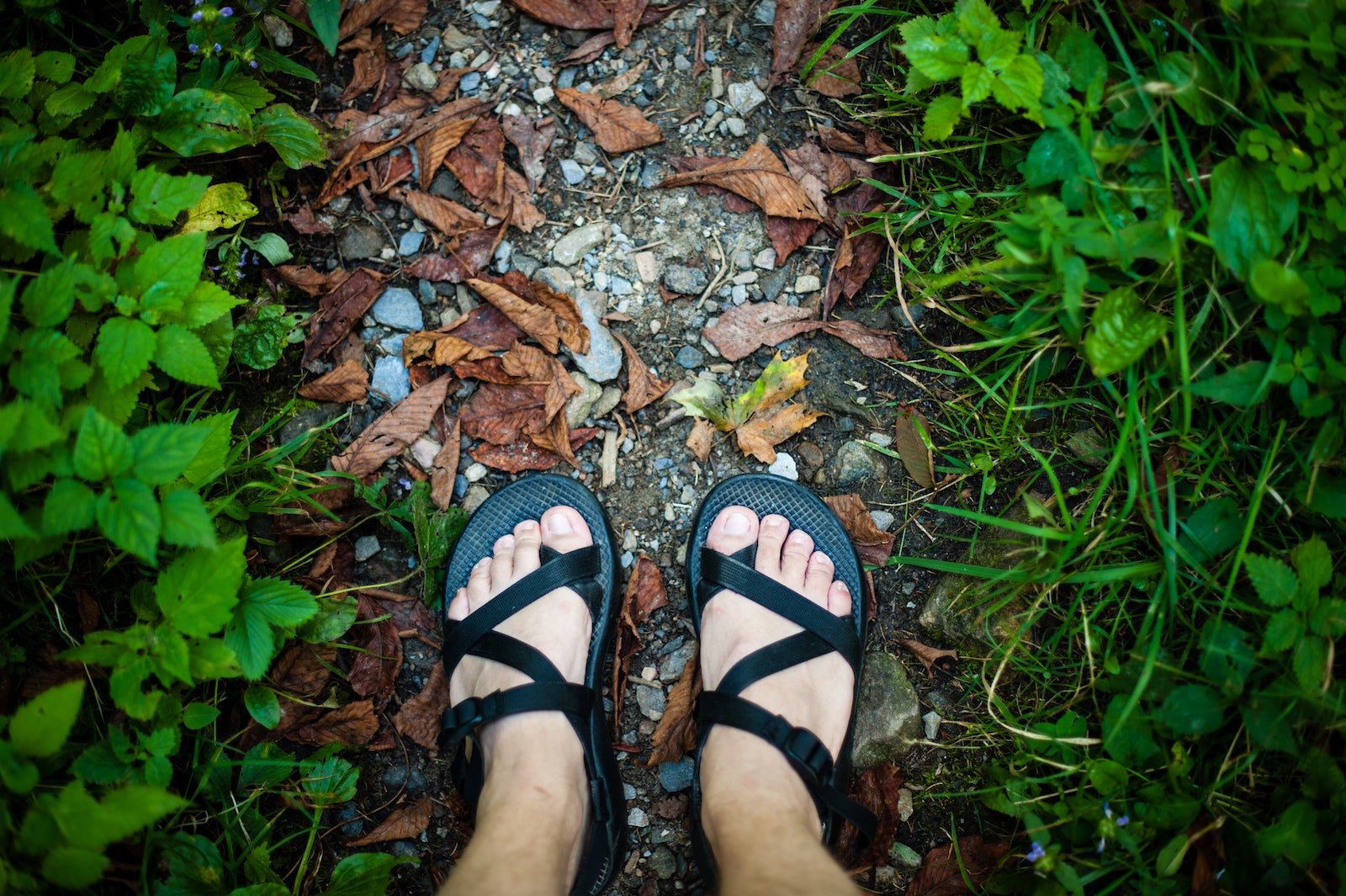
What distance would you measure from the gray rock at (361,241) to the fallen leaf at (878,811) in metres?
2.26

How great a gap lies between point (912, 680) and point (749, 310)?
1248 millimetres

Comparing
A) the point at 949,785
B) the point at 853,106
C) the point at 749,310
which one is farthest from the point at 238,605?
the point at 853,106

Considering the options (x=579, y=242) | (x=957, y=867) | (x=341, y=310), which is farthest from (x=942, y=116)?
(x=957, y=867)

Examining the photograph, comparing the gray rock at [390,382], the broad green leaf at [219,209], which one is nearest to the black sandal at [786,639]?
the gray rock at [390,382]

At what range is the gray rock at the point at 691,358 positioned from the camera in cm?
223

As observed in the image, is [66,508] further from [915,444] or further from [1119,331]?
[1119,331]

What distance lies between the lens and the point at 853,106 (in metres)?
2.26

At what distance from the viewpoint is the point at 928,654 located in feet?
6.88

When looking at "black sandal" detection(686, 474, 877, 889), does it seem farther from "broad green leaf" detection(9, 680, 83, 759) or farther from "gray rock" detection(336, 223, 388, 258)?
"broad green leaf" detection(9, 680, 83, 759)

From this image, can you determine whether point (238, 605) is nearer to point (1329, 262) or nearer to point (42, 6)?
point (42, 6)

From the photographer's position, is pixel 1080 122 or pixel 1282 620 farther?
pixel 1080 122

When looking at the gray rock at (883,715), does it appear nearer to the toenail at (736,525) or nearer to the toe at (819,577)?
the toe at (819,577)

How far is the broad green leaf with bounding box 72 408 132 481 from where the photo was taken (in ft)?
4.66

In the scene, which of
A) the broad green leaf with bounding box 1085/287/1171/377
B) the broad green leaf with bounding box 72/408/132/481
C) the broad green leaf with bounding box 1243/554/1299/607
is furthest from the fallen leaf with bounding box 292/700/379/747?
the broad green leaf with bounding box 1243/554/1299/607
